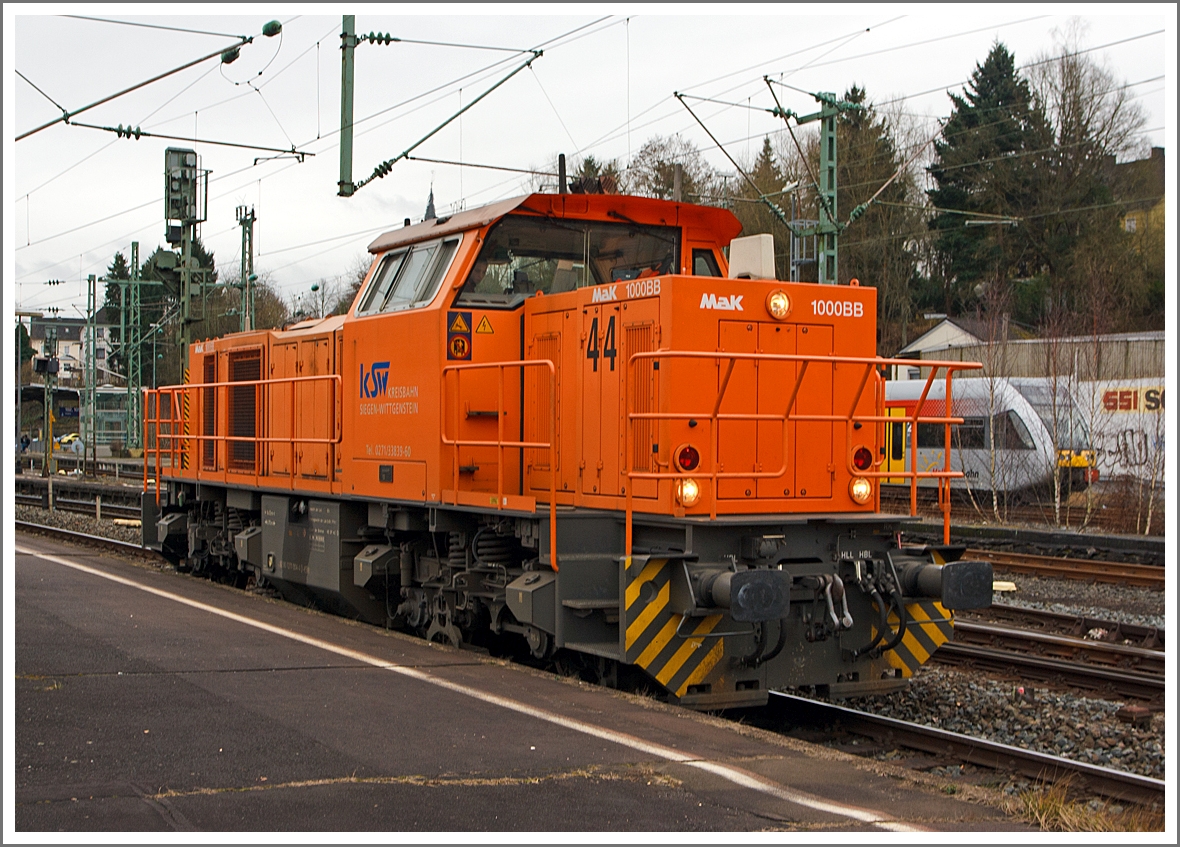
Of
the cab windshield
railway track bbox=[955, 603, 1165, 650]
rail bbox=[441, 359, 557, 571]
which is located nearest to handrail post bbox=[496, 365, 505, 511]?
rail bbox=[441, 359, 557, 571]

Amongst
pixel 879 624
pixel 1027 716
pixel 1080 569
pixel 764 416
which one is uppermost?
pixel 764 416

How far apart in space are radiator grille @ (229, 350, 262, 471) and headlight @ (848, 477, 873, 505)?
23.5ft

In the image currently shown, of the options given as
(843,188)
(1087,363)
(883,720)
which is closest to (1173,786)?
(883,720)

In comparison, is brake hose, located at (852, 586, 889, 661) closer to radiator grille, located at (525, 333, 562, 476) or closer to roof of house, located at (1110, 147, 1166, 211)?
radiator grille, located at (525, 333, 562, 476)

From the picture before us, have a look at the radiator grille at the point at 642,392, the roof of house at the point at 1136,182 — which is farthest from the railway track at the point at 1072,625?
the roof of house at the point at 1136,182

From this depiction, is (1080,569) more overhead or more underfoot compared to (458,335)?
more underfoot

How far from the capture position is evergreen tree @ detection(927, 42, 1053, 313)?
1923 inches

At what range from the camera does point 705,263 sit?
31.7ft

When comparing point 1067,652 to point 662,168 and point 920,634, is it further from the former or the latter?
point 662,168

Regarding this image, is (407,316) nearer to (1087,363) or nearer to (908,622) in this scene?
(908,622)

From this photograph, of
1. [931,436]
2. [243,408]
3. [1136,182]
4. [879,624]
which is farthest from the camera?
[1136,182]

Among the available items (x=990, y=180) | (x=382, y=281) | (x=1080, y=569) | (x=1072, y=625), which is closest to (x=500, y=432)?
(x=382, y=281)

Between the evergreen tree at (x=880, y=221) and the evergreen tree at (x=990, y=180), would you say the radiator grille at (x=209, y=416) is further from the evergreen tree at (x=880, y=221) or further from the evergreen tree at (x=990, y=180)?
the evergreen tree at (x=990, y=180)

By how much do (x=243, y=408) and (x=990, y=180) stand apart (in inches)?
1732
